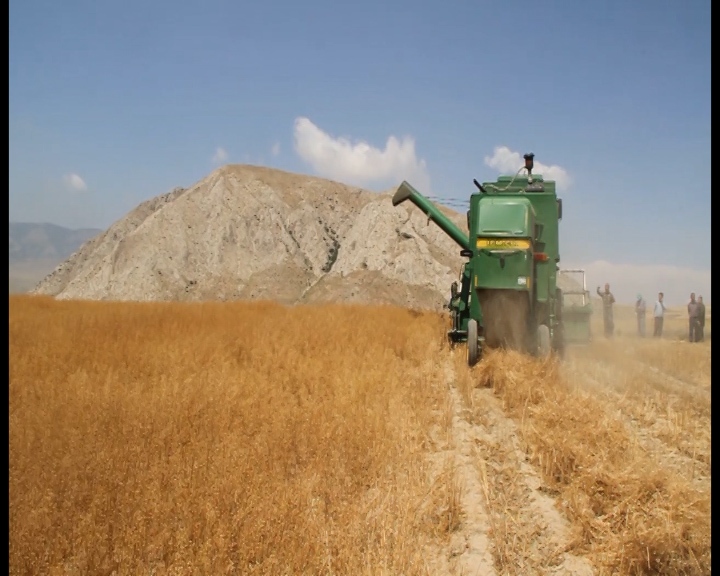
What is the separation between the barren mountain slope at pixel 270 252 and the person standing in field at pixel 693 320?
25049mm

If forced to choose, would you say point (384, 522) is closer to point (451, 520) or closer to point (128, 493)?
point (451, 520)

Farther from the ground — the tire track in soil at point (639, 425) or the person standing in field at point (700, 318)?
the person standing in field at point (700, 318)

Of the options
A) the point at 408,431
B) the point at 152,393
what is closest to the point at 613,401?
the point at 408,431

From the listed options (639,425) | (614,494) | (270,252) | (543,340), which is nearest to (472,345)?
A: (543,340)

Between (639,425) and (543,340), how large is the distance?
377 cm

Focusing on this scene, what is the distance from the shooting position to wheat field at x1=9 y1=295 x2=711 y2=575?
304cm

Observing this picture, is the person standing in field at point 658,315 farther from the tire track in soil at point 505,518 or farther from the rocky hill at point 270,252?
the rocky hill at point 270,252

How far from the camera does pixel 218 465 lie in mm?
3949

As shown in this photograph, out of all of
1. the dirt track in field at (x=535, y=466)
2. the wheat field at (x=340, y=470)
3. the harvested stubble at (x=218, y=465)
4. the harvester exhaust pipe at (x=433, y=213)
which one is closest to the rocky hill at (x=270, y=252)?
the harvester exhaust pipe at (x=433, y=213)

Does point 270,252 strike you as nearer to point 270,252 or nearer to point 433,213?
point 270,252

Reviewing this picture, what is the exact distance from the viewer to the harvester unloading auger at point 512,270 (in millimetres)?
9484

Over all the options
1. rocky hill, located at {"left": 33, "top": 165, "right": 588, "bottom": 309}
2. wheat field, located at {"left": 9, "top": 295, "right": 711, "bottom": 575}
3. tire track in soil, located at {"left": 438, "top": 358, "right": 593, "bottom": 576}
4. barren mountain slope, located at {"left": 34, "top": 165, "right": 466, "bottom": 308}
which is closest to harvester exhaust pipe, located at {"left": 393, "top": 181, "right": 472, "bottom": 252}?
wheat field, located at {"left": 9, "top": 295, "right": 711, "bottom": 575}

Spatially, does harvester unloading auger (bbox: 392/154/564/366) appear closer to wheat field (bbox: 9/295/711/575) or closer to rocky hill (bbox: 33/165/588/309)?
wheat field (bbox: 9/295/711/575)

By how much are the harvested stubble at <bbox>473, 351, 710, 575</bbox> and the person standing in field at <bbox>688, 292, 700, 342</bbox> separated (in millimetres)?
13276
